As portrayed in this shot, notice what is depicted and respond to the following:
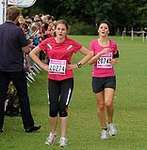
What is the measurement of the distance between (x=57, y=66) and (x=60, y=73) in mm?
115

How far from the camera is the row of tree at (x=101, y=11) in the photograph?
79.0 m

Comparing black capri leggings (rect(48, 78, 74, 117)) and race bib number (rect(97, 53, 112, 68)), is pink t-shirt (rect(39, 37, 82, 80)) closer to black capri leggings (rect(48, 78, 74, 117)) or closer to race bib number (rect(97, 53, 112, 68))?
black capri leggings (rect(48, 78, 74, 117))

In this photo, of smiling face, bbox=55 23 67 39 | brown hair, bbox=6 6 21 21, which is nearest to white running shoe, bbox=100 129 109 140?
smiling face, bbox=55 23 67 39

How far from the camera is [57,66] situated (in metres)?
9.06

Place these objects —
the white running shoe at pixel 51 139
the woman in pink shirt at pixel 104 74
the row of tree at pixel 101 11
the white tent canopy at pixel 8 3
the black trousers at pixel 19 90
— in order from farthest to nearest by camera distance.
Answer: the row of tree at pixel 101 11 → the white tent canopy at pixel 8 3 → the black trousers at pixel 19 90 → the woman in pink shirt at pixel 104 74 → the white running shoe at pixel 51 139

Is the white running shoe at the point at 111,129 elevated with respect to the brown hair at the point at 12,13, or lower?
lower

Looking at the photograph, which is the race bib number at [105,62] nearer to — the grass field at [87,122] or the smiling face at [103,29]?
the smiling face at [103,29]

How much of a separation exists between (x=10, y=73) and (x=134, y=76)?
456 inches

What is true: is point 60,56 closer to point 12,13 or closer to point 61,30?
point 61,30

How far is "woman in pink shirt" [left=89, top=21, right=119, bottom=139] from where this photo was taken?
9.84m

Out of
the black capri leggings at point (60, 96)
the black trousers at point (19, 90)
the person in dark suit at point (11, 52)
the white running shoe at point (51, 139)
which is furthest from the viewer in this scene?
the black trousers at point (19, 90)

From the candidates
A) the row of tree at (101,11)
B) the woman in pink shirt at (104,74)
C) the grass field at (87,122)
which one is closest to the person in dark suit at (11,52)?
the grass field at (87,122)

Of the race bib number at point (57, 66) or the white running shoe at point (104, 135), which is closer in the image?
the race bib number at point (57, 66)

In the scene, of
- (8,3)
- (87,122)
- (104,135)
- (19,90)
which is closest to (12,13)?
(19,90)
